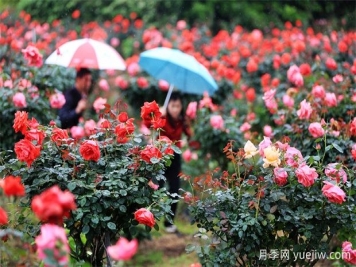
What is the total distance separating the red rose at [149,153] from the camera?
114 inches

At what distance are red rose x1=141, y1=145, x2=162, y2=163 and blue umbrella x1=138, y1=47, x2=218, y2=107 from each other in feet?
8.12

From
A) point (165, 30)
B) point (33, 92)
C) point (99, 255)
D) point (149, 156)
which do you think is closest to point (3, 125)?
point (33, 92)

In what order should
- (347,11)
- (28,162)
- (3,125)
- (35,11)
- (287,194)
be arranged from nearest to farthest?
(28,162), (287,194), (3,125), (35,11), (347,11)

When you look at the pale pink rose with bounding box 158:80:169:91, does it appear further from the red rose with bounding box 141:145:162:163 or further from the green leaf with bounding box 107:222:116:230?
the green leaf with bounding box 107:222:116:230

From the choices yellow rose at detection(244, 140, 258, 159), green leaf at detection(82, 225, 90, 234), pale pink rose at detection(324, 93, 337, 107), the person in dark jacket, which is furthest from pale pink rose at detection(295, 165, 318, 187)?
the person in dark jacket

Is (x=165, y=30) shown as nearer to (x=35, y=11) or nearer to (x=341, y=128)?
(x=35, y=11)

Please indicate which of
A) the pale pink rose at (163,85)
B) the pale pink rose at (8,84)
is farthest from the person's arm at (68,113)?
the pale pink rose at (163,85)

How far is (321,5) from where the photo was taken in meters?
13.6

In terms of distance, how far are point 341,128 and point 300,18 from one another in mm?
9470

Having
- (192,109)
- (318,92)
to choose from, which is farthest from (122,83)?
(318,92)

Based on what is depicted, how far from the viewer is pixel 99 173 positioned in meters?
2.98

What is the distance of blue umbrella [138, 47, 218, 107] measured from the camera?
5375 mm

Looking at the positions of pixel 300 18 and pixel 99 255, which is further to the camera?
pixel 300 18

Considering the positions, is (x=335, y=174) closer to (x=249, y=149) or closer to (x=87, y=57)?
(x=249, y=149)
